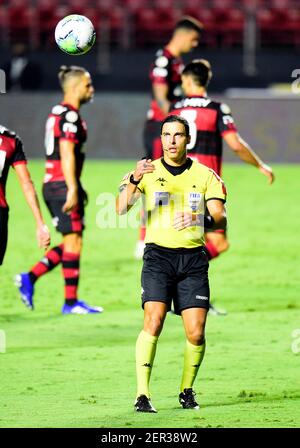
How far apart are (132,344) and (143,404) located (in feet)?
8.54

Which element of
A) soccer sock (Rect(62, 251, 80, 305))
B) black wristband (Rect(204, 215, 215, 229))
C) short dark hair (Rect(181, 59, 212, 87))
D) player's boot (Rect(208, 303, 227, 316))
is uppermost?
short dark hair (Rect(181, 59, 212, 87))

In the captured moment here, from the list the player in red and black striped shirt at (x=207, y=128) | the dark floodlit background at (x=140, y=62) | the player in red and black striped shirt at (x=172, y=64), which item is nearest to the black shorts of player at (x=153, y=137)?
the player in red and black striped shirt at (x=172, y=64)

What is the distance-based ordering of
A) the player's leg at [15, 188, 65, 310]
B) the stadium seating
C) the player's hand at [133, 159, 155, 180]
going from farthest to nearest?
1. the stadium seating
2. the player's leg at [15, 188, 65, 310]
3. the player's hand at [133, 159, 155, 180]

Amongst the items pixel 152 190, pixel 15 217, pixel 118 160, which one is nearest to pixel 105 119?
pixel 118 160

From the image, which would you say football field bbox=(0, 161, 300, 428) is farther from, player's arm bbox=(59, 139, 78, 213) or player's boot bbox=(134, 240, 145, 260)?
player's arm bbox=(59, 139, 78, 213)

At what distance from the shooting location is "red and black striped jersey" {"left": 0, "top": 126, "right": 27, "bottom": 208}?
8.69 meters

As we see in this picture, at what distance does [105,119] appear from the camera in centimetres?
2591

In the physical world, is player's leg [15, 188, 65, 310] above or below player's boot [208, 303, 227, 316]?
above

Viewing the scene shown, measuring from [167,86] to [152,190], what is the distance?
6497 millimetres

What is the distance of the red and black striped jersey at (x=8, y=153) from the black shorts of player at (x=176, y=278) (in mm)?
1628

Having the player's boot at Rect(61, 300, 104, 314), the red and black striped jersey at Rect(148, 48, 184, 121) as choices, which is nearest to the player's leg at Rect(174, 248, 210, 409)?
the player's boot at Rect(61, 300, 104, 314)

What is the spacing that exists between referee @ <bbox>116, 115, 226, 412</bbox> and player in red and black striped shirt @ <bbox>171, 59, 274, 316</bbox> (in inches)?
148

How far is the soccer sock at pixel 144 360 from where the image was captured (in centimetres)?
724

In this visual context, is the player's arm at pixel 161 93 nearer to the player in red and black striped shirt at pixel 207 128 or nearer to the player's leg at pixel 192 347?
the player in red and black striped shirt at pixel 207 128
